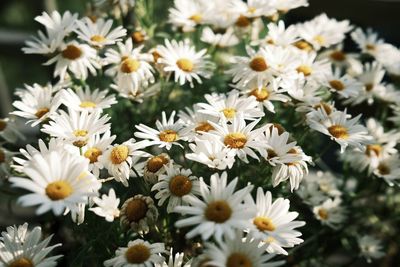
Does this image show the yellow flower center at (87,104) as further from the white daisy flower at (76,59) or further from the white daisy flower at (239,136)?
the white daisy flower at (239,136)

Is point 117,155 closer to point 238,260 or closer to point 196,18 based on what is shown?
point 238,260

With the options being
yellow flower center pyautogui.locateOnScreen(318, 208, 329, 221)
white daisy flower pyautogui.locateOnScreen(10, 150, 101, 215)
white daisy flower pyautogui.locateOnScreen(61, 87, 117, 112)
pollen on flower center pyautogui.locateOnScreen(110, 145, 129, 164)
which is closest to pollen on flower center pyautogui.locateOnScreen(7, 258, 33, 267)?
white daisy flower pyautogui.locateOnScreen(10, 150, 101, 215)

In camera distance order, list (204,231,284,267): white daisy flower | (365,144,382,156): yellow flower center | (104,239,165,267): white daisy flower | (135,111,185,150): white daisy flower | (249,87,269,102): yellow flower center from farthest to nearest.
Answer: (365,144,382,156): yellow flower center, (249,87,269,102): yellow flower center, (135,111,185,150): white daisy flower, (104,239,165,267): white daisy flower, (204,231,284,267): white daisy flower

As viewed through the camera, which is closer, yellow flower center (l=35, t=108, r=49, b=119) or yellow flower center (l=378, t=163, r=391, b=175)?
yellow flower center (l=35, t=108, r=49, b=119)

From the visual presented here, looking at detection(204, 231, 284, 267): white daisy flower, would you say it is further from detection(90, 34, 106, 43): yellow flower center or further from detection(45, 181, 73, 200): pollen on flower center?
detection(90, 34, 106, 43): yellow flower center

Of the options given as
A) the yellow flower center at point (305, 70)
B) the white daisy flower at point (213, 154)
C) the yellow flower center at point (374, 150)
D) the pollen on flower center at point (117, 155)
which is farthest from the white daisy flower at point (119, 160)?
the yellow flower center at point (374, 150)

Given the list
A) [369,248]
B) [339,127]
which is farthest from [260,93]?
[369,248]
